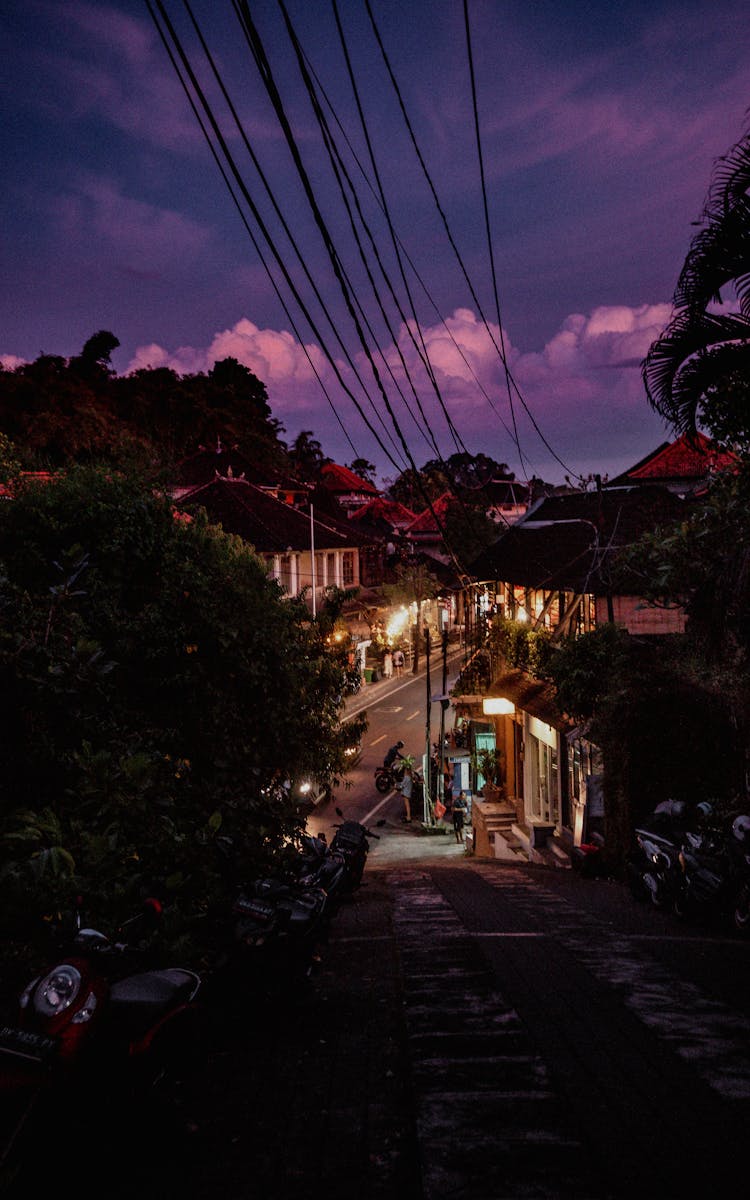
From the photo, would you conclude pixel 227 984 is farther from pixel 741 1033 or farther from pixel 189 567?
pixel 189 567

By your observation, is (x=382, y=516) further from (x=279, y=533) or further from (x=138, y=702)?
(x=138, y=702)

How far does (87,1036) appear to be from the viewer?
360 cm

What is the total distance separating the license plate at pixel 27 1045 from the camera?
10.8ft

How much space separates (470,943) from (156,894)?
12.7 ft

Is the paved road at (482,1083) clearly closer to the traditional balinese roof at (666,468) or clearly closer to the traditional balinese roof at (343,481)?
the traditional balinese roof at (666,468)

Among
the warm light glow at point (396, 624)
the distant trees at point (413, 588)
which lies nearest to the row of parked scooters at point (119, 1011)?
the distant trees at point (413, 588)

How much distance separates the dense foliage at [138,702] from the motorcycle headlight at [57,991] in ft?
3.61

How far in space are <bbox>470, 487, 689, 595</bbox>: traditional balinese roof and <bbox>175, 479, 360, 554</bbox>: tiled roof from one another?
13722 mm

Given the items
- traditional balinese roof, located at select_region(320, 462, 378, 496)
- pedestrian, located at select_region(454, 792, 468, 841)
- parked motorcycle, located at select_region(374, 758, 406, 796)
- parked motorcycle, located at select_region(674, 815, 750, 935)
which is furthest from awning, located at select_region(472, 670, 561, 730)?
traditional balinese roof, located at select_region(320, 462, 378, 496)

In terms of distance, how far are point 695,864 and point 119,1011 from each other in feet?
23.8

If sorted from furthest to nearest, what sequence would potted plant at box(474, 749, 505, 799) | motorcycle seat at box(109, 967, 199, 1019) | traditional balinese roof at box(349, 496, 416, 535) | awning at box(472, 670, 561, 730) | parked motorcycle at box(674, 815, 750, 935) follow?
traditional balinese roof at box(349, 496, 416, 535) → potted plant at box(474, 749, 505, 799) → awning at box(472, 670, 561, 730) → parked motorcycle at box(674, 815, 750, 935) → motorcycle seat at box(109, 967, 199, 1019)

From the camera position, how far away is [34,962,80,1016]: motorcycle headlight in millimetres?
3551

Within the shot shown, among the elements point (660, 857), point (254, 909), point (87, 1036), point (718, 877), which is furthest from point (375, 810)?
point (87, 1036)

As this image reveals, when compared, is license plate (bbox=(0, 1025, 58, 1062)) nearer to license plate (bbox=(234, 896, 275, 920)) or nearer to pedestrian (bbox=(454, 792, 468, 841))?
license plate (bbox=(234, 896, 275, 920))
